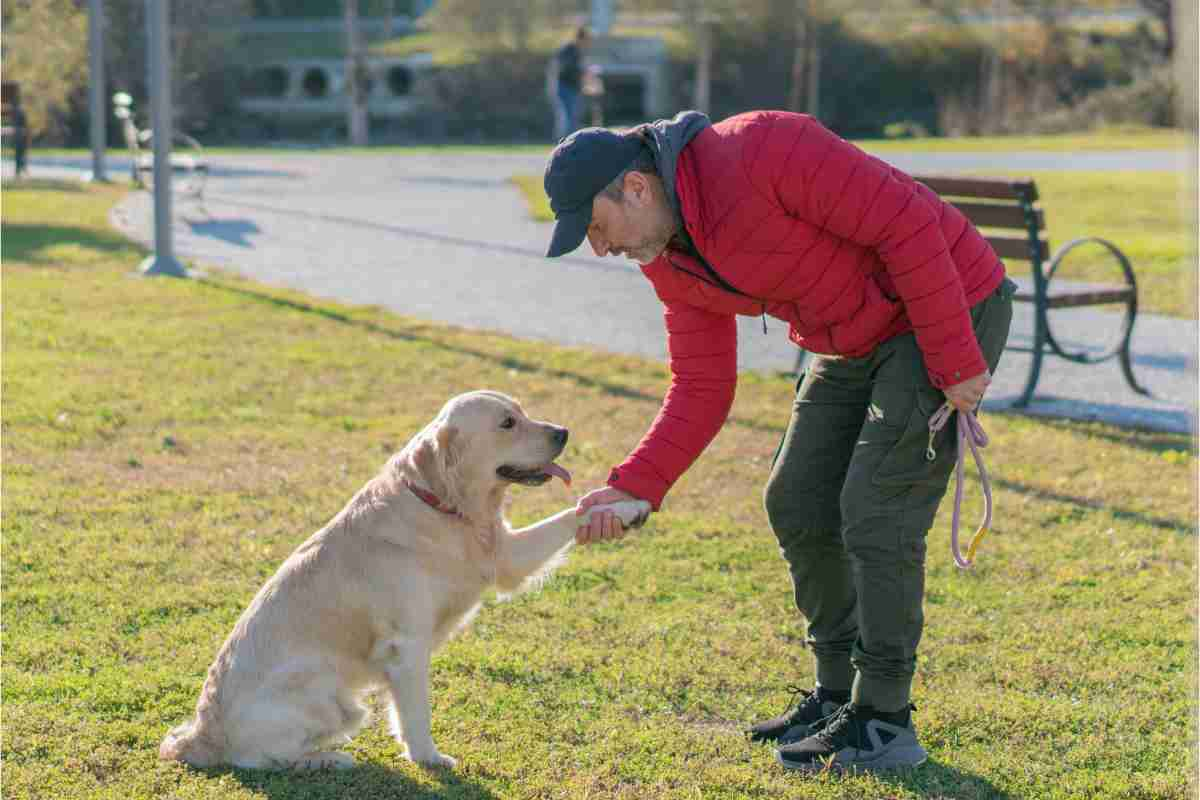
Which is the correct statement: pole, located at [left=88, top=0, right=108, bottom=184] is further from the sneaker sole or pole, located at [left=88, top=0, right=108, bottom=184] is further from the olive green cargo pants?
the sneaker sole

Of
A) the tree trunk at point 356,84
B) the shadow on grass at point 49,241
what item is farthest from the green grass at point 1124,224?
the tree trunk at point 356,84

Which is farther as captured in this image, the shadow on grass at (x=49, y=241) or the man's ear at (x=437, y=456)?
the shadow on grass at (x=49, y=241)

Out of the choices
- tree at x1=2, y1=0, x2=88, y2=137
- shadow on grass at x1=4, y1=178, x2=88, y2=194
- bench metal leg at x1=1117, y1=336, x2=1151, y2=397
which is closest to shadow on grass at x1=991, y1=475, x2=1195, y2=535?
bench metal leg at x1=1117, y1=336, x2=1151, y2=397

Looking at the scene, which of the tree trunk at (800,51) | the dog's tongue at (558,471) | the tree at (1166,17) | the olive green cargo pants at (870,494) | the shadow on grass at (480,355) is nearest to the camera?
the olive green cargo pants at (870,494)

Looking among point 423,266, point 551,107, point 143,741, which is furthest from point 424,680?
point 551,107

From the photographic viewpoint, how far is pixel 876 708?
13.1ft

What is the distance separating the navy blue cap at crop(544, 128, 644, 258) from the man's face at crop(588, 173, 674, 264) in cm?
5

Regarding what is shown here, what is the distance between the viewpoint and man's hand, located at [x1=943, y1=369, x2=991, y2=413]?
3.57 m

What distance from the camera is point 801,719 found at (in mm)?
4316

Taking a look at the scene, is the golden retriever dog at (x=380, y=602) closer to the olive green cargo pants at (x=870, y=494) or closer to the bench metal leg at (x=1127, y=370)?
the olive green cargo pants at (x=870, y=494)

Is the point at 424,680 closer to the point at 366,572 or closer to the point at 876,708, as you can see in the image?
the point at 366,572

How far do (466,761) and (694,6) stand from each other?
1683 inches

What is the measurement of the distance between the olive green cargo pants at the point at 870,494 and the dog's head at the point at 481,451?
737 mm

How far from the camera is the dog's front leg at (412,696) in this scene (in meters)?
4.00
